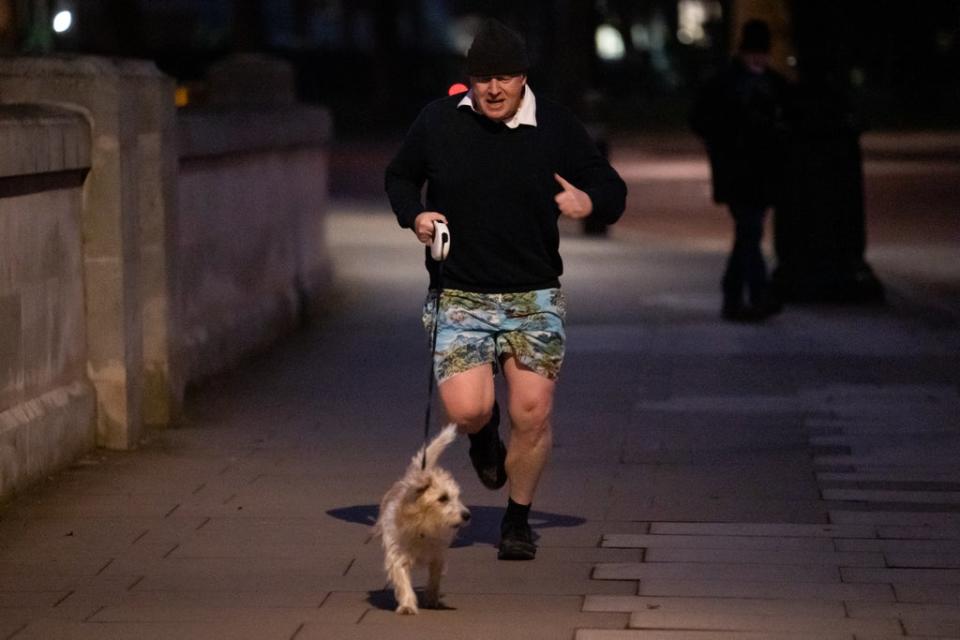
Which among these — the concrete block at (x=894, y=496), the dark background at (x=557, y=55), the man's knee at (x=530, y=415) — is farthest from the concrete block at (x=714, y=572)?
the dark background at (x=557, y=55)

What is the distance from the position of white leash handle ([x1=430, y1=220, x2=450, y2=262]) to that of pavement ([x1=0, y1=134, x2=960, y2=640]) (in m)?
1.14

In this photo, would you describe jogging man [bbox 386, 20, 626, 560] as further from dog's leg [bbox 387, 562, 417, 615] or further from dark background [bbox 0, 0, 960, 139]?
dark background [bbox 0, 0, 960, 139]

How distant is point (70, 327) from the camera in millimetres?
9695

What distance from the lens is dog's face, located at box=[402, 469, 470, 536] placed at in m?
6.47

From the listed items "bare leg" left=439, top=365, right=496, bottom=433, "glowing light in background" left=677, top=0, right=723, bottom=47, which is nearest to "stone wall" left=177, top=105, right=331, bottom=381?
"bare leg" left=439, top=365, right=496, bottom=433

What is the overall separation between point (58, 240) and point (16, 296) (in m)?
0.63

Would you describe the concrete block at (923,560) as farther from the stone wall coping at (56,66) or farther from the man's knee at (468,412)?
the stone wall coping at (56,66)

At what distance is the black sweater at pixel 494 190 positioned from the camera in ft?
24.3

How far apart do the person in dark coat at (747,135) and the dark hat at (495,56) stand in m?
7.18

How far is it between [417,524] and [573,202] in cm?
140

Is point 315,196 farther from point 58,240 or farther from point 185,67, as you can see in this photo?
point 185,67

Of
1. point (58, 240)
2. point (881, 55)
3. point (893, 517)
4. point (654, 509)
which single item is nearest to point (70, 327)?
point (58, 240)

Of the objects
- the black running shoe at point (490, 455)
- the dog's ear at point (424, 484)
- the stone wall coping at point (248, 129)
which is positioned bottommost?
the black running shoe at point (490, 455)

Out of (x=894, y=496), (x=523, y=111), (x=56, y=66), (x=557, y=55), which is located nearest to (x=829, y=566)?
(x=894, y=496)
